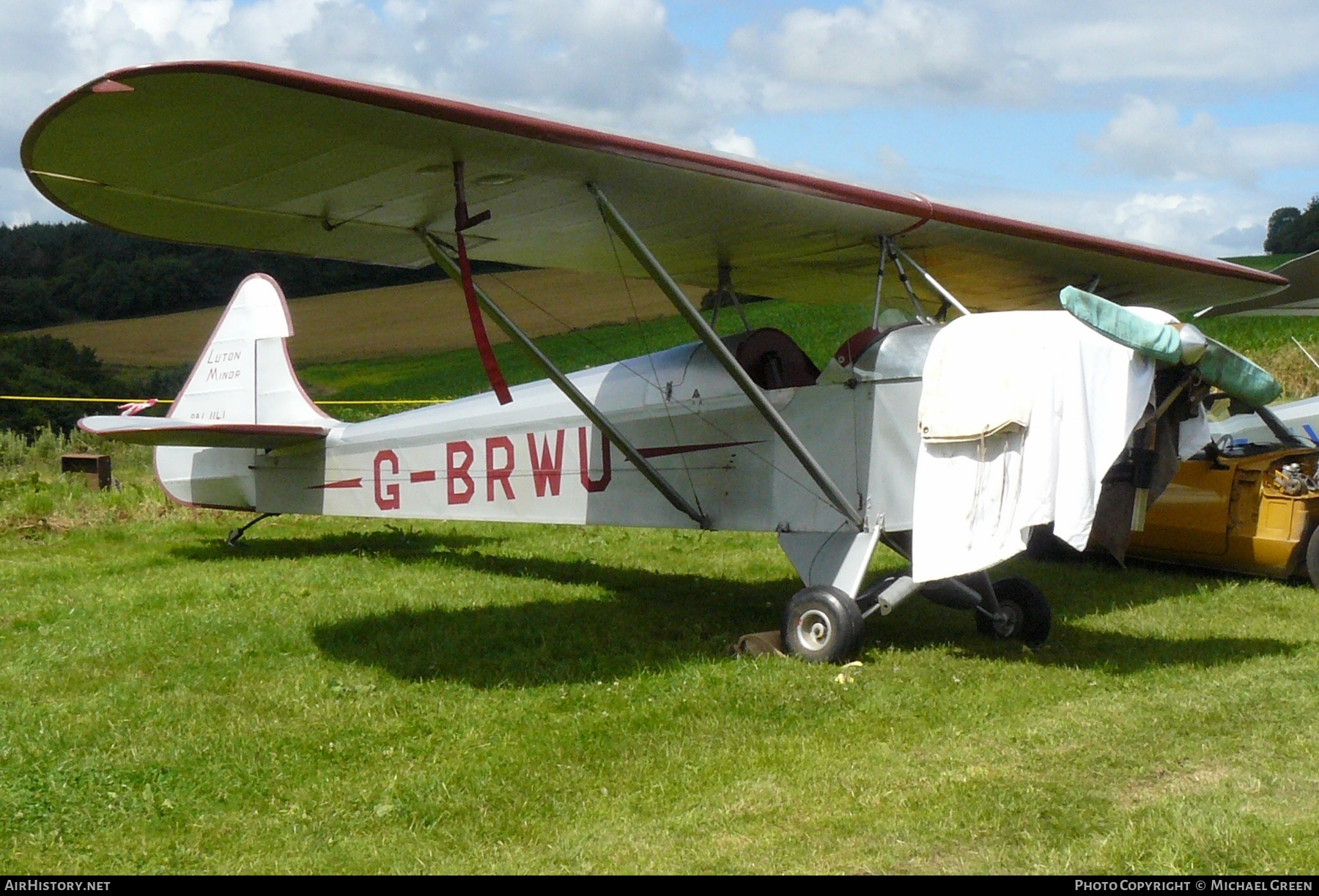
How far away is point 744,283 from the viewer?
Result: 8156mm

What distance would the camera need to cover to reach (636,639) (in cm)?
674

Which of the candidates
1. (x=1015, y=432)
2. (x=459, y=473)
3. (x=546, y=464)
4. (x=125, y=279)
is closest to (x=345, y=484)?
(x=459, y=473)

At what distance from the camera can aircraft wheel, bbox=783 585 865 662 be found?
593 centimetres

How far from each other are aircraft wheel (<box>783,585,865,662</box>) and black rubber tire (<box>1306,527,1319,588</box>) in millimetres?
3810

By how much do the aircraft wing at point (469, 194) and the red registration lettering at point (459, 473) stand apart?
1.38 metres

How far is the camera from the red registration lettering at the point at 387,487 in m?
8.83

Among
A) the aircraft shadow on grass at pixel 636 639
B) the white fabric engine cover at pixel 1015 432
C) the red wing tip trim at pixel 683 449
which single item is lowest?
the aircraft shadow on grass at pixel 636 639

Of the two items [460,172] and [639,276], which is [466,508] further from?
[460,172]

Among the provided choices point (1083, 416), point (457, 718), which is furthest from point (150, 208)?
point (1083, 416)

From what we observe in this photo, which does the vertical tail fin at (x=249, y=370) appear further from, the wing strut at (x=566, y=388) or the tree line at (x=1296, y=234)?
the tree line at (x=1296, y=234)

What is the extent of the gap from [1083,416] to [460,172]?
2.95 m

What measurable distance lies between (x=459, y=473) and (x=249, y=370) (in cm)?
272

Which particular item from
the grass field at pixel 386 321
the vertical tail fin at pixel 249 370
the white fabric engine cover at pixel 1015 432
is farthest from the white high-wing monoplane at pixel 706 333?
the grass field at pixel 386 321

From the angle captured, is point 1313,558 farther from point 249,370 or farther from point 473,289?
point 249,370
